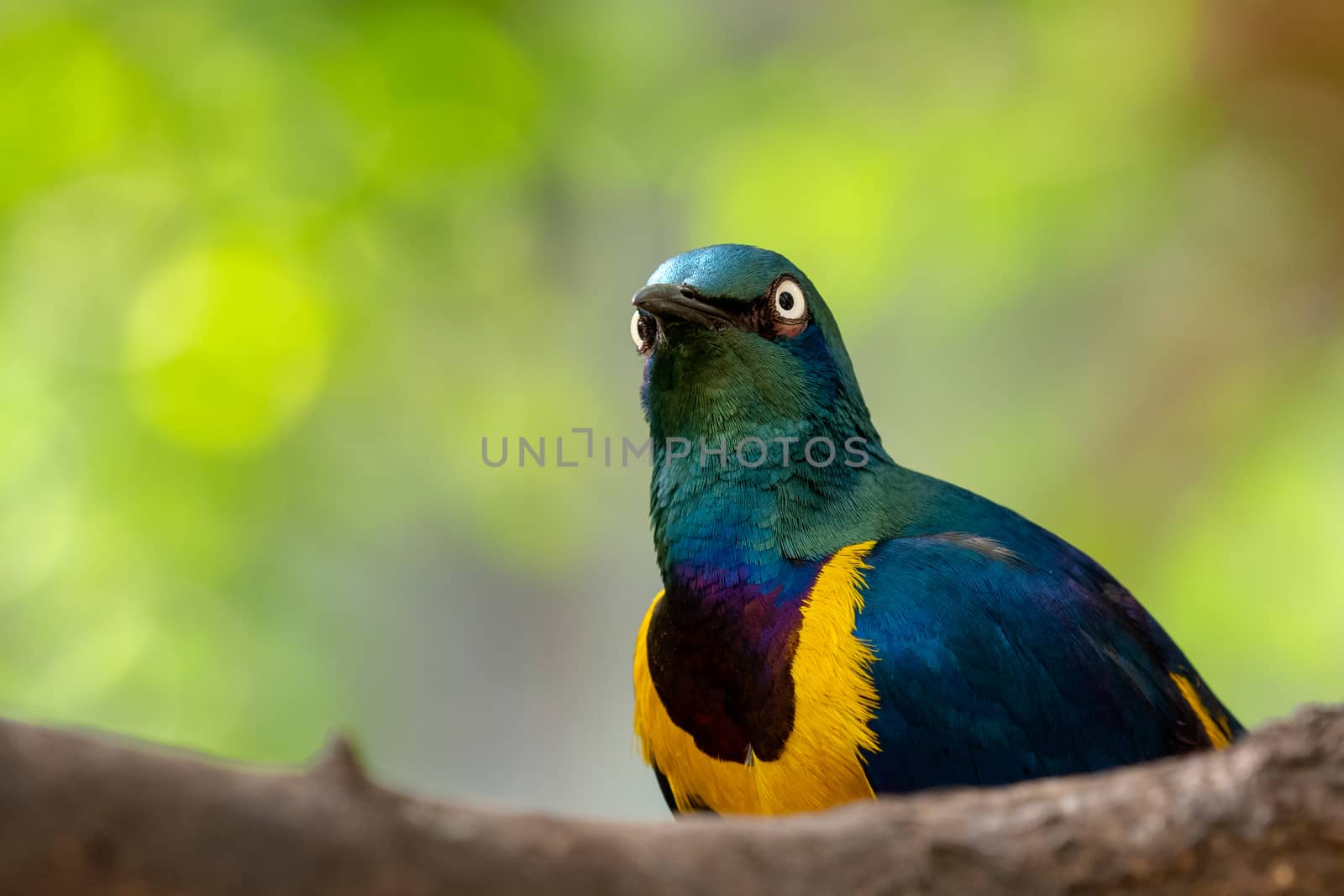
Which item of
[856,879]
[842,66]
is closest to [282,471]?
[842,66]

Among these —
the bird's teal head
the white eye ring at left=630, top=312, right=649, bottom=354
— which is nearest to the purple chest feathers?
the bird's teal head

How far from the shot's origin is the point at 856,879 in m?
1.39

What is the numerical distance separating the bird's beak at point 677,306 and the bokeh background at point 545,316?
2853mm

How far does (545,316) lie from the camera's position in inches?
266

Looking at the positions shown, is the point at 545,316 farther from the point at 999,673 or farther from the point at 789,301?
the point at 999,673

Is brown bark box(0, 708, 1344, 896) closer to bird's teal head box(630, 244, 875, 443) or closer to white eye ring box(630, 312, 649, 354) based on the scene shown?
bird's teal head box(630, 244, 875, 443)

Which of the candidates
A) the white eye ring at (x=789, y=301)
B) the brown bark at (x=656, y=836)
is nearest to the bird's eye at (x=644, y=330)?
the white eye ring at (x=789, y=301)

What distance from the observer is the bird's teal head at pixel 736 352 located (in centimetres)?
291

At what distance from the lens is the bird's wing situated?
100 inches

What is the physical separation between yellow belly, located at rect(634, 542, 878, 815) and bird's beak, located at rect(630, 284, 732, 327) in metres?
0.56

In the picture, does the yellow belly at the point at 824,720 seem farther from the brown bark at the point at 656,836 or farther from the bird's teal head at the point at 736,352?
the brown bark at the point at 656,836

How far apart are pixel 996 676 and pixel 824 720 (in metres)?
0.35

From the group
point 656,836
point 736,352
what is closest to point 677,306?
point 736,352

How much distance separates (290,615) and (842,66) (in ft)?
11.8
